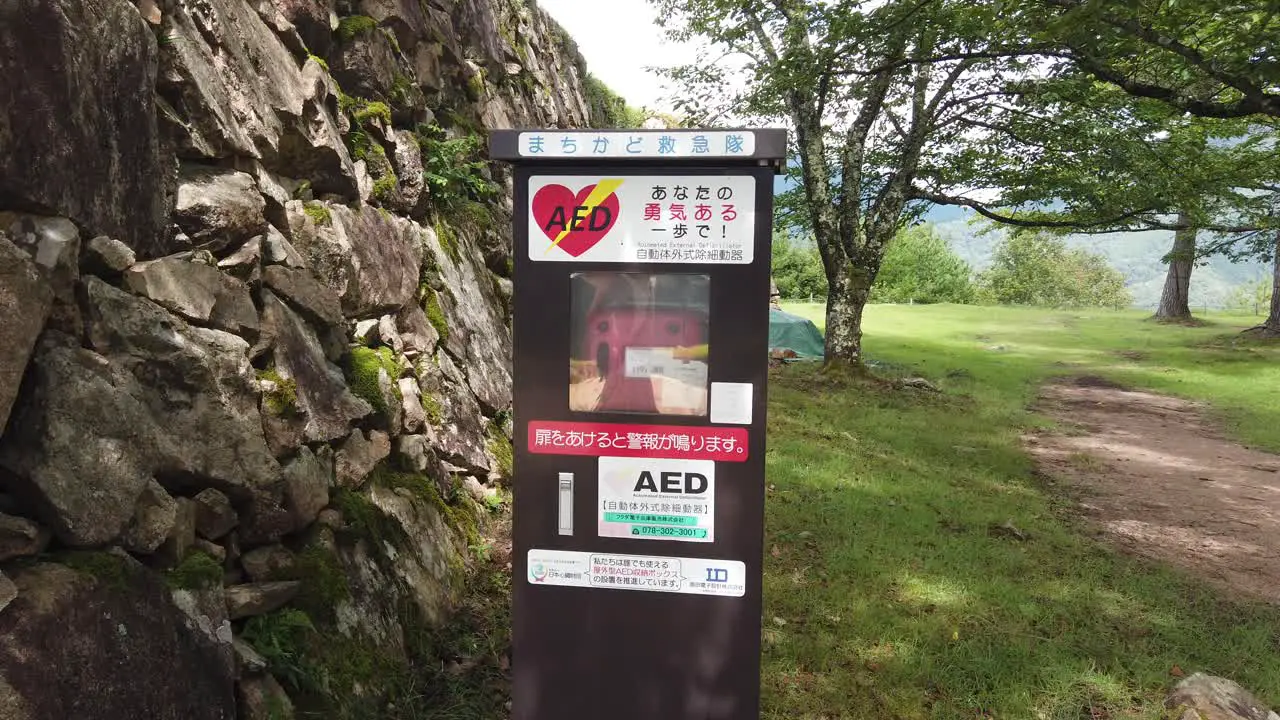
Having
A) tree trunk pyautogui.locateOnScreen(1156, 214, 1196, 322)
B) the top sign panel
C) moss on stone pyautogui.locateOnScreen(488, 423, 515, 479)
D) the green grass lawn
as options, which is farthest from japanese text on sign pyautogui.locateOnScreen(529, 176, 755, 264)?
tree trunk pyautogui.locateOnScreen(1156, 214, 1196, 322)

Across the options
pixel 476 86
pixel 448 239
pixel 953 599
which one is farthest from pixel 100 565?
pixel 476 86

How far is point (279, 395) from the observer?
371 centimetres

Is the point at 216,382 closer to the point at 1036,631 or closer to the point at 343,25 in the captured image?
the point at 343,25

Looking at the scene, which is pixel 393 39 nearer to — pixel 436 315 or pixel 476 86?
pixel 476 86

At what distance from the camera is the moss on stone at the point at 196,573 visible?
284cm

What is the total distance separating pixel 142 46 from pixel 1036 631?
5.86 metres

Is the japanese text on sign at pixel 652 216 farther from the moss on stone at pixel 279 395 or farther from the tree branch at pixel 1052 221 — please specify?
the tree branch at pixel 1052 221

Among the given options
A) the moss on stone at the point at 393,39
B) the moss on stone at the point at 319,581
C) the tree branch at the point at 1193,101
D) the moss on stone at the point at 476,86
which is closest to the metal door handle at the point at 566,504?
the moss on stone at the point at 319,581

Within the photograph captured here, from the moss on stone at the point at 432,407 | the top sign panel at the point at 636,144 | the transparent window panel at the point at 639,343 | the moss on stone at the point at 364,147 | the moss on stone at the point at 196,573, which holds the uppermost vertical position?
the moss on stone at the point at 364,147

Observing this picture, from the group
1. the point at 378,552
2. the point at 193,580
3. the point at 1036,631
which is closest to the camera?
the point at 193,580

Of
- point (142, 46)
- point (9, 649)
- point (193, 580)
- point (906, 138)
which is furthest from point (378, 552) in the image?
point (906, 138)

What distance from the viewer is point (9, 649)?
218cm

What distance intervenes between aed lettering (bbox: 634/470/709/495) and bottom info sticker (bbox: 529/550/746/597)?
293 millimetres

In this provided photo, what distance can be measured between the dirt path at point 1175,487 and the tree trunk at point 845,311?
372cm
